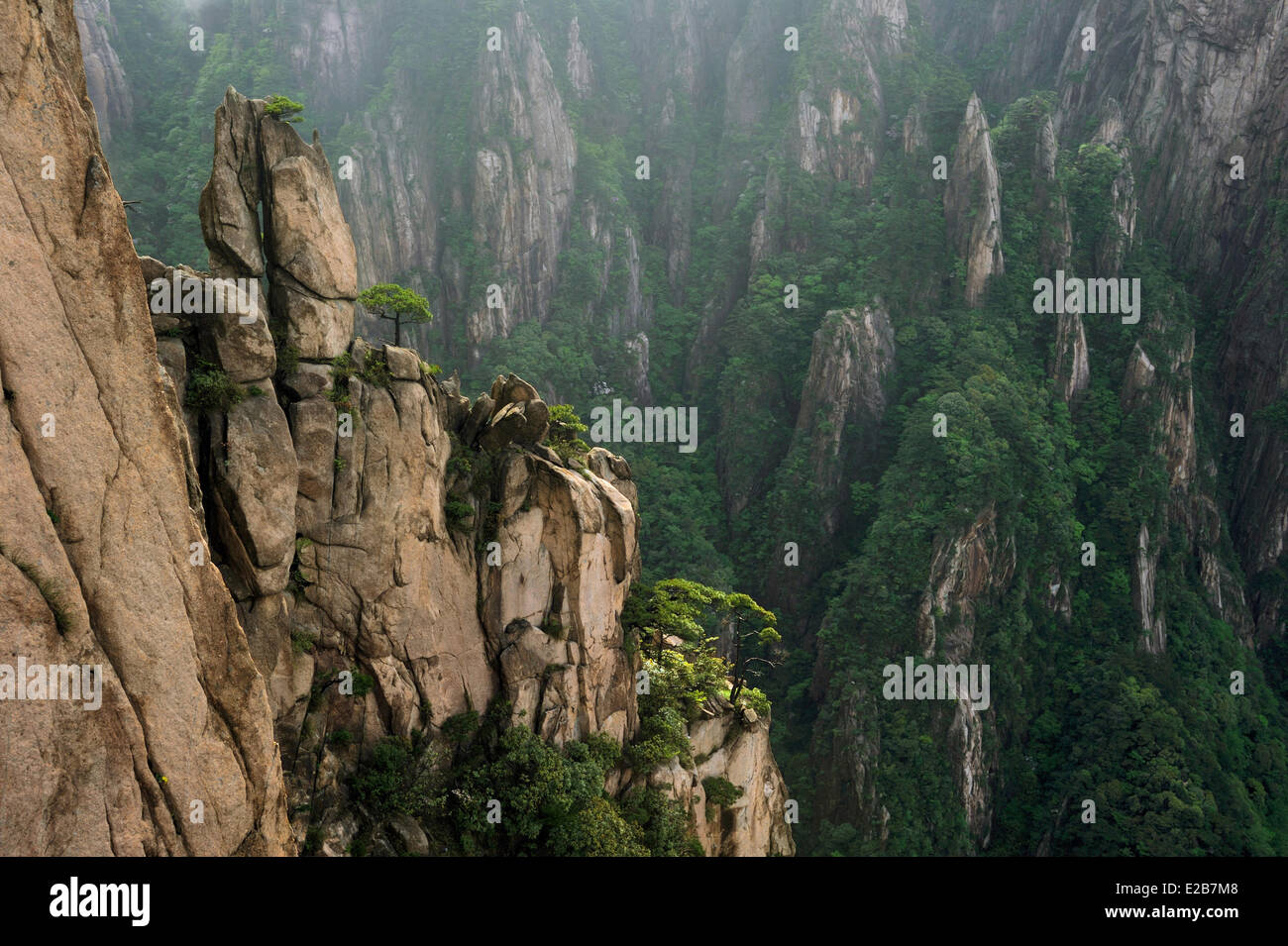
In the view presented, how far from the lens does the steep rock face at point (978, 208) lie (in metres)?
68.1

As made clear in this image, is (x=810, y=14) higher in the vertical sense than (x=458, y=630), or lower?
higher

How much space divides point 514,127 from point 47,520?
75.0 m

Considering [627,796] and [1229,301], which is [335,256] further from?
[1229,301]

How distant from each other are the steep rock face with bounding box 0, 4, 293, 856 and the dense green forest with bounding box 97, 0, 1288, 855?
1801 cm

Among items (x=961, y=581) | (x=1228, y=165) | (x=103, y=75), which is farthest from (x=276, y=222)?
(x=1228, y=165)

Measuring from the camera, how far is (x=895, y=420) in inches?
2621

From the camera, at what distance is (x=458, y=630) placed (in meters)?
21.5

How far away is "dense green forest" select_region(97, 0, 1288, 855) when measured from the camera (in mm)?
51156

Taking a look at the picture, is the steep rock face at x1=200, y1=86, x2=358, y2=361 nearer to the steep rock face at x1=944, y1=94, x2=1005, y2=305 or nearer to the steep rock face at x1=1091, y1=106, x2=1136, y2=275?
the steep rock face at x1=944, y1=94, x2=1005, y2=305

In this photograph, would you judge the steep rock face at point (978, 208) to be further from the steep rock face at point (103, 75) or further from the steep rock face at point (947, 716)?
the steep rock face at point (103, 75)

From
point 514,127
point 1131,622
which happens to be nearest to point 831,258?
point 514,127

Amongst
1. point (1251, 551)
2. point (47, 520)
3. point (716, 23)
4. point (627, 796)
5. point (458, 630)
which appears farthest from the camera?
point (716, 23)

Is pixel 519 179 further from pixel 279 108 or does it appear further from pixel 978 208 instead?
pixel 279 108

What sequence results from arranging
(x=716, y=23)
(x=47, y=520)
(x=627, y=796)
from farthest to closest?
(x=716, y=23), (x=627, y=796), (x=47, y=520)
